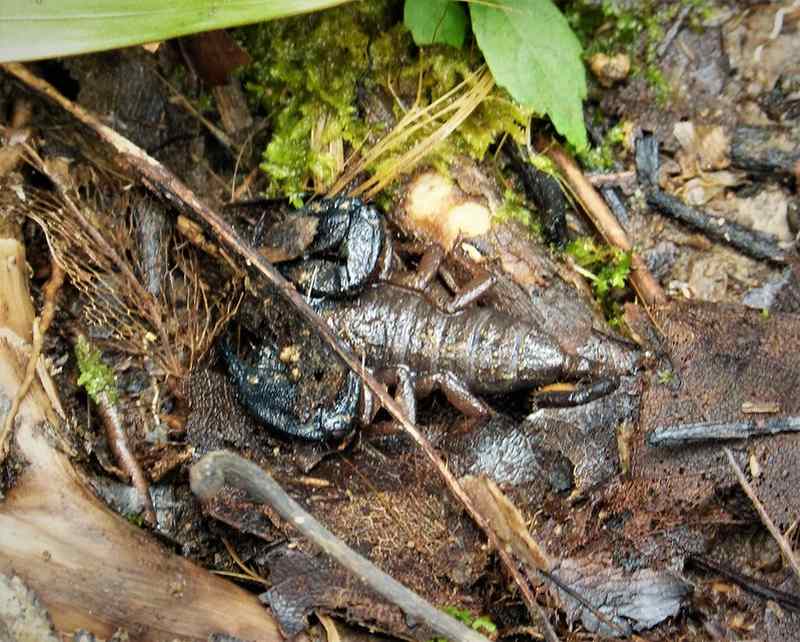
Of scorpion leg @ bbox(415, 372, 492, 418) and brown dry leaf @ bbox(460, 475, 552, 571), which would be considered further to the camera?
scorpion leg @ bbox(415, 372, 492, 418)

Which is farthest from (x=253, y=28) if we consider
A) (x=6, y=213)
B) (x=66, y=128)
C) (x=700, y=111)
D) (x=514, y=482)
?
(x=514, y=482)

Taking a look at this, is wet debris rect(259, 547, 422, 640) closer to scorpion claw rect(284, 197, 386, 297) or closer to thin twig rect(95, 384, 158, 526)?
thin twig rect(95, 384, 158, 526)

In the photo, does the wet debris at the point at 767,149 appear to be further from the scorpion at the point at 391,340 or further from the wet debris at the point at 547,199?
the scorpion at the point at 391,340

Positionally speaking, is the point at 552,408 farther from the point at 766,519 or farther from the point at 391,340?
the point at 766,519

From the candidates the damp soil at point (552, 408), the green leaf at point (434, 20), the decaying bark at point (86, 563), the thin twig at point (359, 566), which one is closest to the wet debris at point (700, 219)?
the damp soil at point (552, 408)

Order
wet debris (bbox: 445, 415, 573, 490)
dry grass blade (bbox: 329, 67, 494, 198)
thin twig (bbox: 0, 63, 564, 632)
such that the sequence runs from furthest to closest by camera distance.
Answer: dry grass blade (bbox: 329, 67, 494, 198) → thin twig (bbox: 0, 63, 564, 632) → wet debris (bbox: 445, 415, 573, 490)

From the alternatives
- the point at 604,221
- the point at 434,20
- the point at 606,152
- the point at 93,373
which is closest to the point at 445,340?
the point at 604,221

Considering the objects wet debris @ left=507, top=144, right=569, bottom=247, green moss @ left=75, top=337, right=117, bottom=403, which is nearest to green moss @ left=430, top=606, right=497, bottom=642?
green moss @ left=75, top=337, right=117, bottom=403
